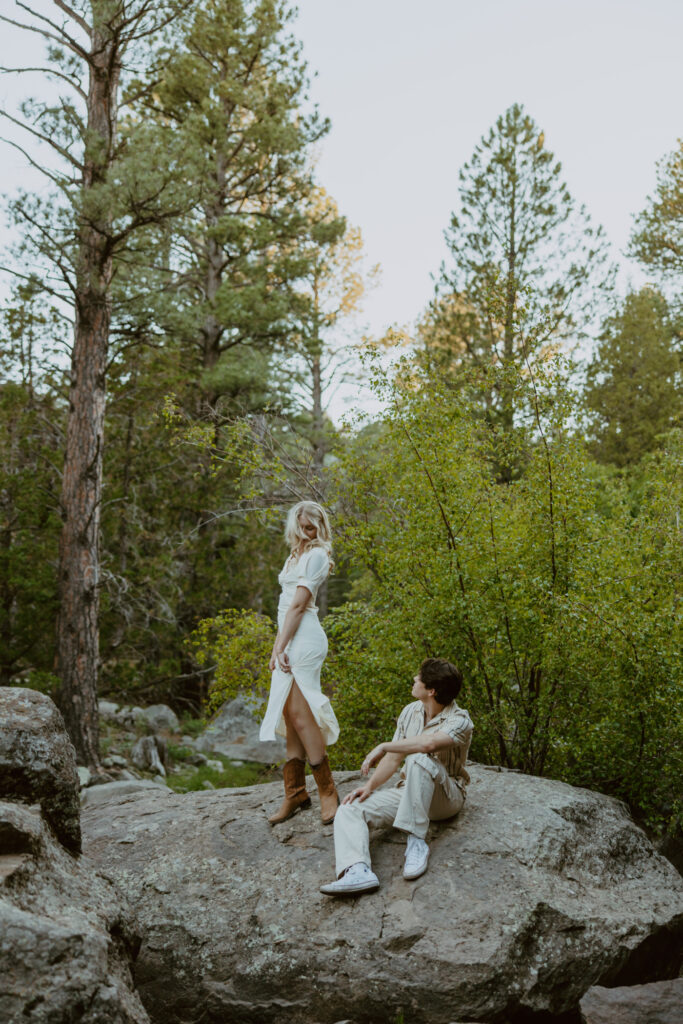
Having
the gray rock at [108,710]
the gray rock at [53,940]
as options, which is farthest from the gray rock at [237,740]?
the gray rock at [53,940]

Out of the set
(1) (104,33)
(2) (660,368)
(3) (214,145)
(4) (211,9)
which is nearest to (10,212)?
(1) (104,33)

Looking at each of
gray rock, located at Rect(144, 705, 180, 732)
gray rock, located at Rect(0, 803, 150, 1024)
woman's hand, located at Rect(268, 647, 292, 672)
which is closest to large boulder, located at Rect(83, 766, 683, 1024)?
woman's hand, located at Rect(268, 647, 292, 672)

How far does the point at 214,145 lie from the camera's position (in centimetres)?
1380

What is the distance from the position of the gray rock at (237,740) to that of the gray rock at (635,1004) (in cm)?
705

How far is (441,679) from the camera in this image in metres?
4.21

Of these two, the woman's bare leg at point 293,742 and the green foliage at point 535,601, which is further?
the green foliage at point 535,601

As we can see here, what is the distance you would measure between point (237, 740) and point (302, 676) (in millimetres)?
7589

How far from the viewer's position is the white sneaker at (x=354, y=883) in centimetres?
394

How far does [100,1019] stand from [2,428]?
9408 mm

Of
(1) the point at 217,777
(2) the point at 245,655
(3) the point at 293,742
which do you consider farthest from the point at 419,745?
(1) the point at 217,777

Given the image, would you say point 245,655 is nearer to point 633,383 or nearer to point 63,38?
point 63,38

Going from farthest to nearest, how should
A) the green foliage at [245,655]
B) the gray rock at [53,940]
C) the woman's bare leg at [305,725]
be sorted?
the green foliage at [245,655], the woman's bare leg at [305,725], the gray rock at [53,940]

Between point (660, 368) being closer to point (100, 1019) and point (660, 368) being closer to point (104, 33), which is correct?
point (104, 33)

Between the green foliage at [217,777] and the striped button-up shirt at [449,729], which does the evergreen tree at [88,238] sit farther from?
the striped button-up shirt at [449,729]
